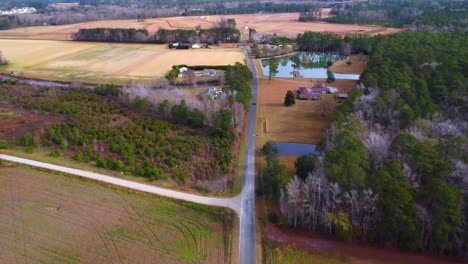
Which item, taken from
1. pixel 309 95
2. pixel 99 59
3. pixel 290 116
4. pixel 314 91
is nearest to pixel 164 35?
pixel 99 59

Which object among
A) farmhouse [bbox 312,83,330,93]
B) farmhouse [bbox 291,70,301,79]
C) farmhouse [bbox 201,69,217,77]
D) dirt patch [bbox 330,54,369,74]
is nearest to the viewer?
farmhouse [bbox 312,83,330,93]

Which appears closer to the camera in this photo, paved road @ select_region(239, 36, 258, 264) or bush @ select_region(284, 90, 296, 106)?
paved road @ select_region(239, 36, 258, 264)

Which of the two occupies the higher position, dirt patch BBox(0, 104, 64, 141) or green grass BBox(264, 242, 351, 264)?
dirt patch BBox(0, 104, 64, 141)

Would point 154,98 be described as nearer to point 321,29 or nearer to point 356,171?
point 356,171

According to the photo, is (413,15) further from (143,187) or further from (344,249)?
(143,187)

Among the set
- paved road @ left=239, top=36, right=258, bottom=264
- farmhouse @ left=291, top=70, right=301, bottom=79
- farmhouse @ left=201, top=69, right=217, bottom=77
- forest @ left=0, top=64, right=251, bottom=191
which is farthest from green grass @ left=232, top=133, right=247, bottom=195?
farmhouse @ left=291, top=70, right=301, bottom=79

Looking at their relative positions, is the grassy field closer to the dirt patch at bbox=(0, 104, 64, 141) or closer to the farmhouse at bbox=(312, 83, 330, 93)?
the dirt patch at bbox=(0, 104, 64, 141)

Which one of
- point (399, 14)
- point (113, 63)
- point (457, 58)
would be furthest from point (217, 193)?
point (399, 14)
